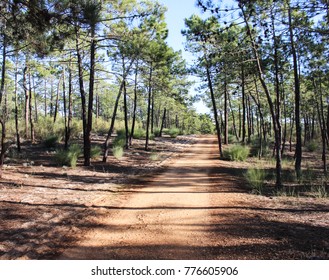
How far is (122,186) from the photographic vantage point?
924cm

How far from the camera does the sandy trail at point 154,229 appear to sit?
4.27m

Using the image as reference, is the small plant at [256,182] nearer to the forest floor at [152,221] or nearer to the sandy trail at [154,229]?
the forest floor at [152,221]

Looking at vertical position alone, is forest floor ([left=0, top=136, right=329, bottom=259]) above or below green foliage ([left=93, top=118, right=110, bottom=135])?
below

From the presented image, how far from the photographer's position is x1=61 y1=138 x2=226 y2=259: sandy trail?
14.0 ft

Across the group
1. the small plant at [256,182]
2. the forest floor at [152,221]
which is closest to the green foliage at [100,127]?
the forest floor at [152,221]

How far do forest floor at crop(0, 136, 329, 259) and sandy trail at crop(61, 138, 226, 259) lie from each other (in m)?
0.01

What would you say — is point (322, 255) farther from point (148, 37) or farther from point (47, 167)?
point (47, 167)

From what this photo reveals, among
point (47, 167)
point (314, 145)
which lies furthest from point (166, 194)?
point (314, 145)

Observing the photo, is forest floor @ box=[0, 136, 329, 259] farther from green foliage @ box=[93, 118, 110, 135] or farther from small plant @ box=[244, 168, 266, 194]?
green foliage @ box=[93, 118, 110, 135]

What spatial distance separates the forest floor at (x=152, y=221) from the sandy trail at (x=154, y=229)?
0.6 inches

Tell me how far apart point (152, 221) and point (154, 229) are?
1.52 ft

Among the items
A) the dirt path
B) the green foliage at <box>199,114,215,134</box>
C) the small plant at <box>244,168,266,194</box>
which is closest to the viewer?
the dirt path

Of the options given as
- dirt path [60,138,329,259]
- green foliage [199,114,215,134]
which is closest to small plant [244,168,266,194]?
dirt path [60,138,329,259]
